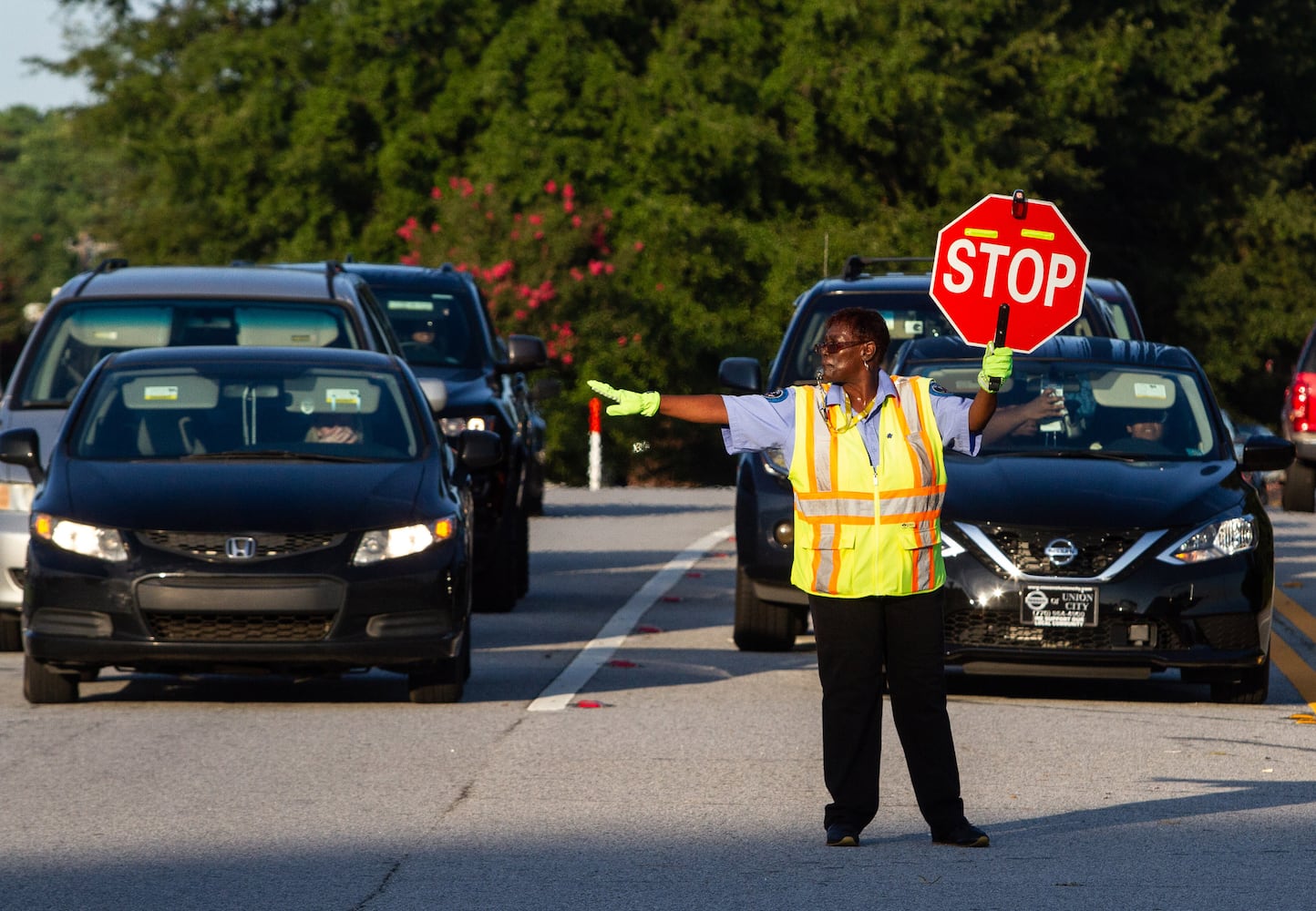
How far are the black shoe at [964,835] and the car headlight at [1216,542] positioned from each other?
3.65m

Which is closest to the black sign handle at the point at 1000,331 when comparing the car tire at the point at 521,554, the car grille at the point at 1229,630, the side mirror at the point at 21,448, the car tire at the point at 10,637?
the car grille at the point at 1229,630

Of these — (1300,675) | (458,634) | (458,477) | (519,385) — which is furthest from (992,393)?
(519,385)

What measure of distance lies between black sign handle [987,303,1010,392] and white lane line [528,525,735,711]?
12.1ft

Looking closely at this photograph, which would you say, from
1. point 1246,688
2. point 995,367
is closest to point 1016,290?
point 1246,688

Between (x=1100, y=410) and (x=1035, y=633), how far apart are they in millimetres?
1690

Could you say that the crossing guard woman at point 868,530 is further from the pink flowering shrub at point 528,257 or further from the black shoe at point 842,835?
the pink flowering shrub at point 528,257

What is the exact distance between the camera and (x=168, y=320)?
14.0m

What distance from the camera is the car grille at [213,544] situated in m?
10.4

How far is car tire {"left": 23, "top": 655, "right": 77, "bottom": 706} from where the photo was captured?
10852mm

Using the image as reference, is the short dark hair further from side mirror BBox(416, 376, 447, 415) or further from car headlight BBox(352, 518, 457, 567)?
side mirror BBox(416, 376, 447, 415)

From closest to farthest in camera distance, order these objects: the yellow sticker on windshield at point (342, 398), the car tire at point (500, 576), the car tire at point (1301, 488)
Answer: the yellow sticker on windshield at point (342, 398)
the car tire at point (500, 576)
the car tire at point (1301, 488)

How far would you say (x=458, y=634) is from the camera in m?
10.8

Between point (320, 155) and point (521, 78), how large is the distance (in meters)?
3.69

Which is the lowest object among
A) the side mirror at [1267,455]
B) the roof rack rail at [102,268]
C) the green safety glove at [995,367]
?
the side mirror at [1267,455]
